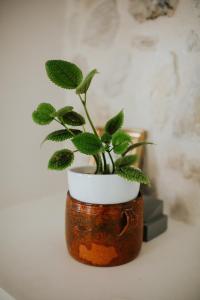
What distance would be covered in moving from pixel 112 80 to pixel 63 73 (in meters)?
0.55

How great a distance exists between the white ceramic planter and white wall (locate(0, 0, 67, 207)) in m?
0.73

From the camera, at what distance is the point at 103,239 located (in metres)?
0.67

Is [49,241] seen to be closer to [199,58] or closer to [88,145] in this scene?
[88,145]

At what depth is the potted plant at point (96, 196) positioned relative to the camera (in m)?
0.67

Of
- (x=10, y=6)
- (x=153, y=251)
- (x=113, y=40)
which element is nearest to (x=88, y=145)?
(x=153, y=251)

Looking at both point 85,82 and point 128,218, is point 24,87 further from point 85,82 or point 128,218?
point 128,218

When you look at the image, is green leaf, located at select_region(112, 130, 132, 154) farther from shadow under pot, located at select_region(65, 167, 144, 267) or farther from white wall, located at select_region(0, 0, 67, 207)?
white wall, located at select_region(0, 0, 67, 207)

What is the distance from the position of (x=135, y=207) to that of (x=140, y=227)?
60 mm

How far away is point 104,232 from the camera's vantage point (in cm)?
67

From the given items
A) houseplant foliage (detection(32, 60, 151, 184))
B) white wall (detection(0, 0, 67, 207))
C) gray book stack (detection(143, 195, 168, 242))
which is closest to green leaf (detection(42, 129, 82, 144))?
houseplant foliage (detection(32, 60, 151, 184))

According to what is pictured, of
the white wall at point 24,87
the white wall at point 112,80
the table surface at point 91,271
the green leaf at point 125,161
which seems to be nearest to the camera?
the table surface at point 91,271

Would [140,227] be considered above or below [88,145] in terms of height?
below

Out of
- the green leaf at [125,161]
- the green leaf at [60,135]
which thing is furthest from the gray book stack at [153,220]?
the green leaf at [60,135]

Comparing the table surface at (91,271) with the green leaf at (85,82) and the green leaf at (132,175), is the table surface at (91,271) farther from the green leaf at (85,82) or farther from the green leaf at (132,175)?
the green leaf at (85,82)
